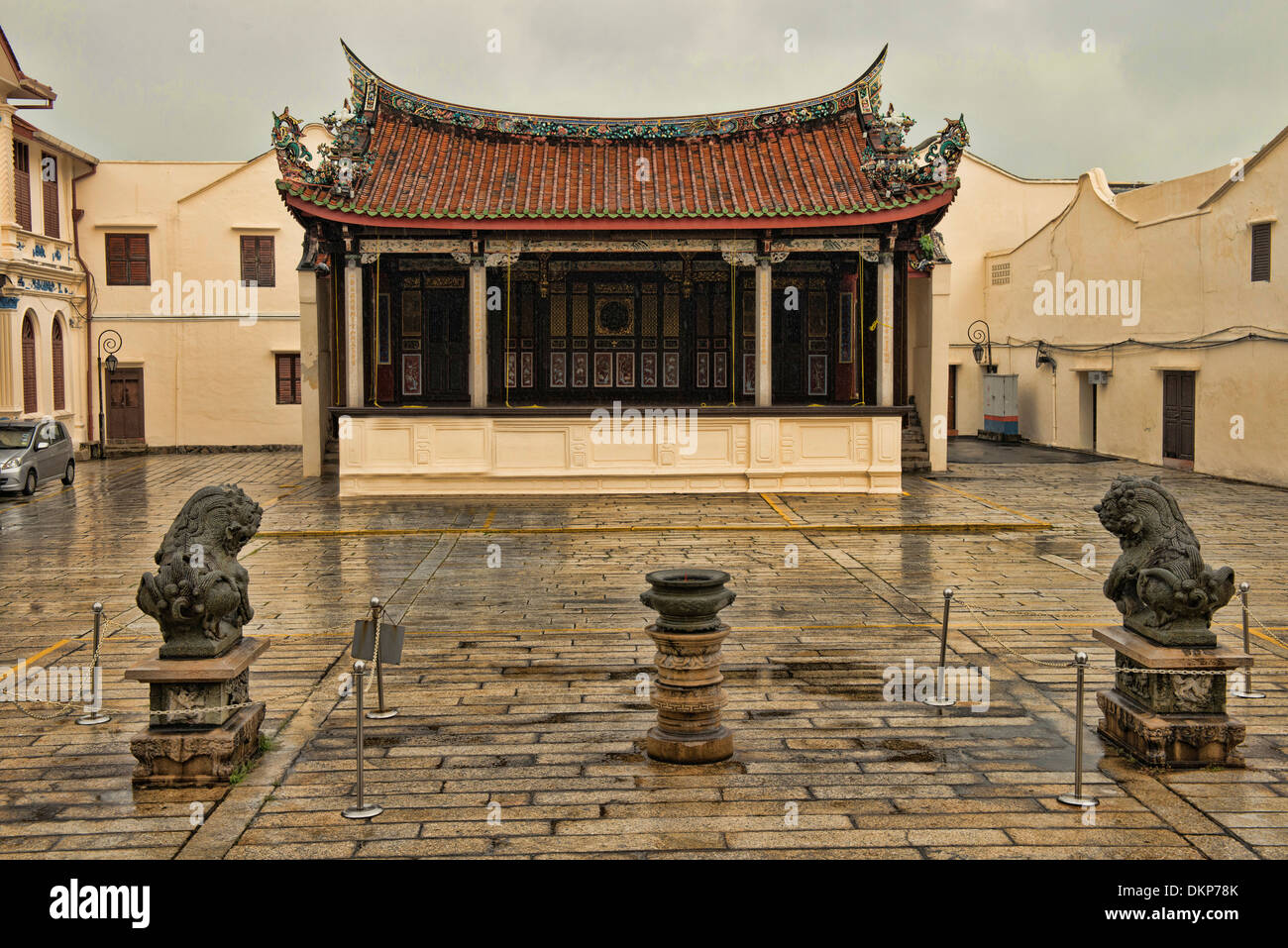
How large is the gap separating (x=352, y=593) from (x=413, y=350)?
12495 millimetres

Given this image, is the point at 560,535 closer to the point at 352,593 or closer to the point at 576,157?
the point at 352,593

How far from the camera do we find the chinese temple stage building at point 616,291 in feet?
67.2

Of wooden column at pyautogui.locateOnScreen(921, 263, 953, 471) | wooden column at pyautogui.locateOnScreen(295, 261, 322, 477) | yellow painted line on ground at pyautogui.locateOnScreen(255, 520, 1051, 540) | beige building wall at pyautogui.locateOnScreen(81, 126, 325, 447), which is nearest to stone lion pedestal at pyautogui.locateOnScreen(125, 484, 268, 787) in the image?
yellow painted line on ground at pyautogui.locateOnScreen(255, 520, 1051, 540)

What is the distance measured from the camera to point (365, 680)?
8617 millimetres

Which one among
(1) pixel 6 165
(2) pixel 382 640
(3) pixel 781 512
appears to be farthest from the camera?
(1) pixel 6 165

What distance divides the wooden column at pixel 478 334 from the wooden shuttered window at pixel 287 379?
45.3 ft

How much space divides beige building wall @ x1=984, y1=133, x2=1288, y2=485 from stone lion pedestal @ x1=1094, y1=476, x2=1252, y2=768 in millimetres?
16800

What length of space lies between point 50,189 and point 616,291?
16.1 metres

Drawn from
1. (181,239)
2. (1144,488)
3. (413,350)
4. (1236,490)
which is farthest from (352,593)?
(181,239)

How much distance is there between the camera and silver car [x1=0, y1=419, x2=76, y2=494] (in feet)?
71.0

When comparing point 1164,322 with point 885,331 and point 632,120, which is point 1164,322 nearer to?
point 885,331

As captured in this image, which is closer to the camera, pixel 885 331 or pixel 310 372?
pixel 885 331

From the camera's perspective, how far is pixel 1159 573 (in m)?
7.00

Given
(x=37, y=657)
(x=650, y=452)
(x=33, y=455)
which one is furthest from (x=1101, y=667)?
(x=33, y=455)
